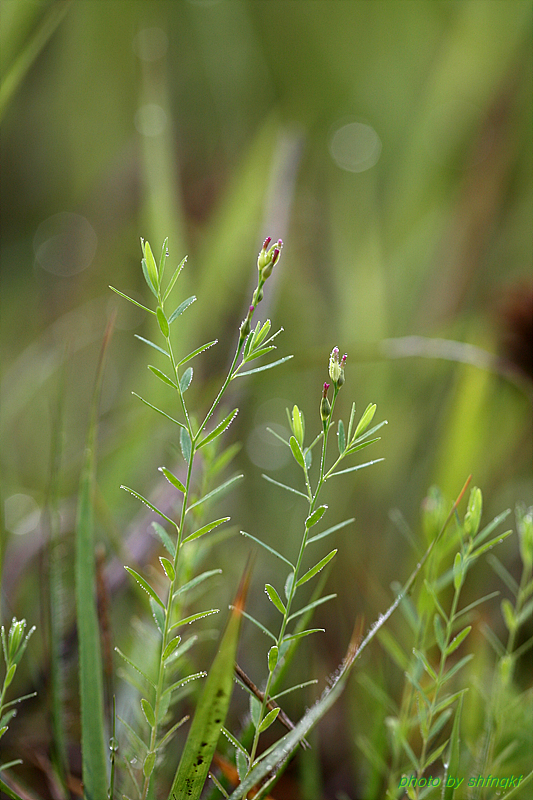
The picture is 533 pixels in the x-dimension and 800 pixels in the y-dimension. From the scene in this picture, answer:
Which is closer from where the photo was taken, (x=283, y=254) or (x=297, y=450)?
(x=297, y=450)

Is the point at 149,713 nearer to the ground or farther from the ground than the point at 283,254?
nearer to the ground

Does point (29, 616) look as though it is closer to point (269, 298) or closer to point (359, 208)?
point (269, 298)

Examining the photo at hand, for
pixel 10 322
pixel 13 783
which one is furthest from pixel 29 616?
pixel 10 322

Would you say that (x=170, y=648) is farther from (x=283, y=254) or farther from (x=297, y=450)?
(x=283, y=254)

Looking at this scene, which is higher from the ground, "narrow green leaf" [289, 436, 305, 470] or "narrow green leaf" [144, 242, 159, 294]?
"narrow green leaf" [144, 242, 159, 294]

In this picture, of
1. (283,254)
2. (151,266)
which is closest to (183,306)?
(151,266)
